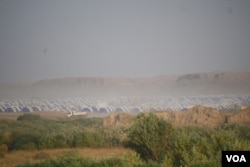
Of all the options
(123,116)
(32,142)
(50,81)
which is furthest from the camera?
(50,81)

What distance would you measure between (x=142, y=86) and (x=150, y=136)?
126 metres

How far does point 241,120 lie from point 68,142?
21922 mm

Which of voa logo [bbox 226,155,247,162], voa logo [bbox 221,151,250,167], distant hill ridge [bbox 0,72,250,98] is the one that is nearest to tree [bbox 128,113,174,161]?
voa logo [bbox 221,151,250,167]

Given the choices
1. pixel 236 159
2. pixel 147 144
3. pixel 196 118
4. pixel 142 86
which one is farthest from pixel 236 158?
pixel 142 86

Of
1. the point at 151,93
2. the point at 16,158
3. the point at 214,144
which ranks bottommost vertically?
the point at 16,158

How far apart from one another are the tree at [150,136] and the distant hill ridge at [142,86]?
326ft

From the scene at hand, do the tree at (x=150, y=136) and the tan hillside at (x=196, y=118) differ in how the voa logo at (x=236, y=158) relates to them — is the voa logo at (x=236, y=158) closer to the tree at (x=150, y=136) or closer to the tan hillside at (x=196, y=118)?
the tree at (x=150, y=136)

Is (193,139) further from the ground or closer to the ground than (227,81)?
closer to the ground

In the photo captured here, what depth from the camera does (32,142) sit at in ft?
75.4

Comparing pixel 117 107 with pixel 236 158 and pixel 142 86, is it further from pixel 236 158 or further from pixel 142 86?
pixel 142 86

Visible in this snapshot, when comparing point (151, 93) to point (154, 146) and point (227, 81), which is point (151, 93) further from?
point (154, 146)

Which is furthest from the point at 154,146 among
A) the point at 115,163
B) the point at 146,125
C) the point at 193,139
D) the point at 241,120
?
the point at 241,120

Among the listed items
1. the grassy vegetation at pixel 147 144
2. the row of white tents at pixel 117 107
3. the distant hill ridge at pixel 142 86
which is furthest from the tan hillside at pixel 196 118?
the distant hill ridge at pixel 142 86

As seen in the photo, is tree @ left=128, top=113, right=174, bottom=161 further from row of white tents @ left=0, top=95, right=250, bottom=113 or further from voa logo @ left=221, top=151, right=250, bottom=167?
row of white tents @ left=0, top=95, right=250, bottom=113
